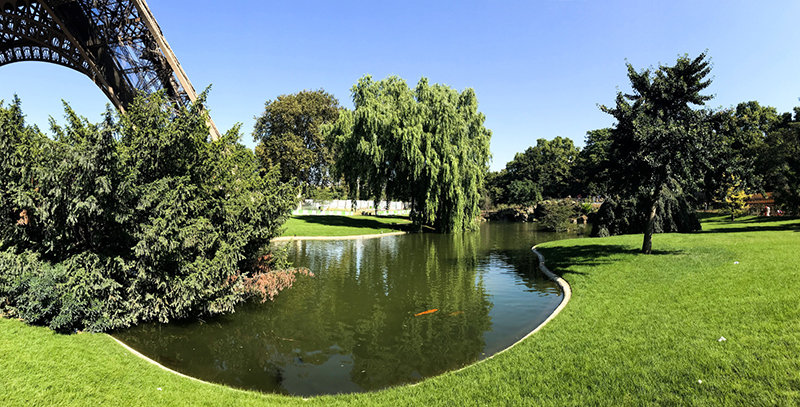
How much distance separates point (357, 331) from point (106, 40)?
33.9 metres

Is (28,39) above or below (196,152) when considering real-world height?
above

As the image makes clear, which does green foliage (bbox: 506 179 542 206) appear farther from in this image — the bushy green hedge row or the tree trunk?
the bushy green hedge row

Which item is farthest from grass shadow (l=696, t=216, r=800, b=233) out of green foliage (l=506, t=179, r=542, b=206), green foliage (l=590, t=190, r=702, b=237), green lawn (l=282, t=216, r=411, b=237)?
green foliage (l=506, t=179, r=542, b=206)

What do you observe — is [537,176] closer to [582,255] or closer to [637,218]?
[637,218]

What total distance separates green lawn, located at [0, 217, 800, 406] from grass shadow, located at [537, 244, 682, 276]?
6.11m

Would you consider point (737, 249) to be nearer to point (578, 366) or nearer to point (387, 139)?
point (578, 366)

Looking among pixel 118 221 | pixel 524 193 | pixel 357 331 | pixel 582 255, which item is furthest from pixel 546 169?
pixel 118 221

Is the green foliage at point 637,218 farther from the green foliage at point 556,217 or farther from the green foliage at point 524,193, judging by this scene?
A: the green foliage at point 524,193

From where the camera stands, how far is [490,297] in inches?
516

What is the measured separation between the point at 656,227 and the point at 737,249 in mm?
14992

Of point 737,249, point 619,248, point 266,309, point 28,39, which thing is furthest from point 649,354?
point 28,39

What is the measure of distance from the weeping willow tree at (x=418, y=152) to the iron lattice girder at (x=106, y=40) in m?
12.6

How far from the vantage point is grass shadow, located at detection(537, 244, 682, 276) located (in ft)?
52.2

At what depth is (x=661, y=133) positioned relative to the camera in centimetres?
1346
